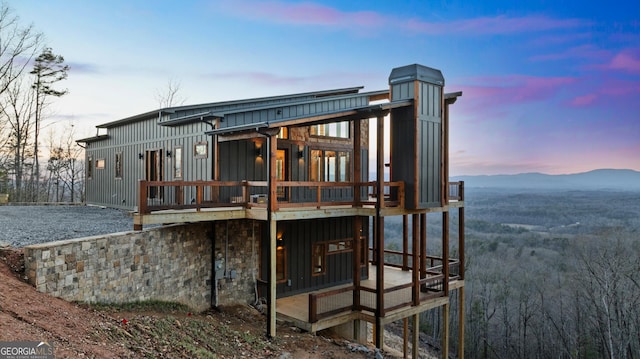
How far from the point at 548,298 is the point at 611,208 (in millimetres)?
30816

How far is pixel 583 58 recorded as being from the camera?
1169 inches

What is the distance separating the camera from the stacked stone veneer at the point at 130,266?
7.03 metres

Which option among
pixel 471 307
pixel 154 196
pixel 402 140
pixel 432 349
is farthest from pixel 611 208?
pixel 154 196

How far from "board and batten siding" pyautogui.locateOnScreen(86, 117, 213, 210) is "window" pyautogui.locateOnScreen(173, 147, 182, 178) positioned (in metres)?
0.13

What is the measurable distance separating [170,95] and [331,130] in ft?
70.1

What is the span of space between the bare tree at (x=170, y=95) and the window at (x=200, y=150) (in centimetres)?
2123

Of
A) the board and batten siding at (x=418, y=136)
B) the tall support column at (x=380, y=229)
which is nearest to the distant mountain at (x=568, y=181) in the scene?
the board and batten siding at (x=418, y=136)

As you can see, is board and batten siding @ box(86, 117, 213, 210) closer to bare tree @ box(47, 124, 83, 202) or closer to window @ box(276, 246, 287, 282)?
window @ box(276, 246, 287, 282)

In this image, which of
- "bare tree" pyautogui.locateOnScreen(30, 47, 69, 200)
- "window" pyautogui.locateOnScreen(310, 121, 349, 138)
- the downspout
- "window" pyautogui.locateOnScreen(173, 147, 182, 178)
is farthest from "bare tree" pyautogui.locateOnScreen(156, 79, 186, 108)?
the downspout

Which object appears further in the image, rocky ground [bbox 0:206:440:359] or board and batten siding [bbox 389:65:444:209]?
board and batten siding [bbox 389:65:444:209]

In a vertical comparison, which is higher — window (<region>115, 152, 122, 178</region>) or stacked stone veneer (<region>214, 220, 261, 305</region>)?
window (<region>115, 152, 122, 178</region>)

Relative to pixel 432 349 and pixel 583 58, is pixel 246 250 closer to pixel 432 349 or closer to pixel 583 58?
pixel 432 349

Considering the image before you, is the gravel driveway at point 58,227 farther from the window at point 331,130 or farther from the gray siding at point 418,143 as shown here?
the gray siding at point 418,143

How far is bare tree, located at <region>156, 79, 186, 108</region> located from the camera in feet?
104
